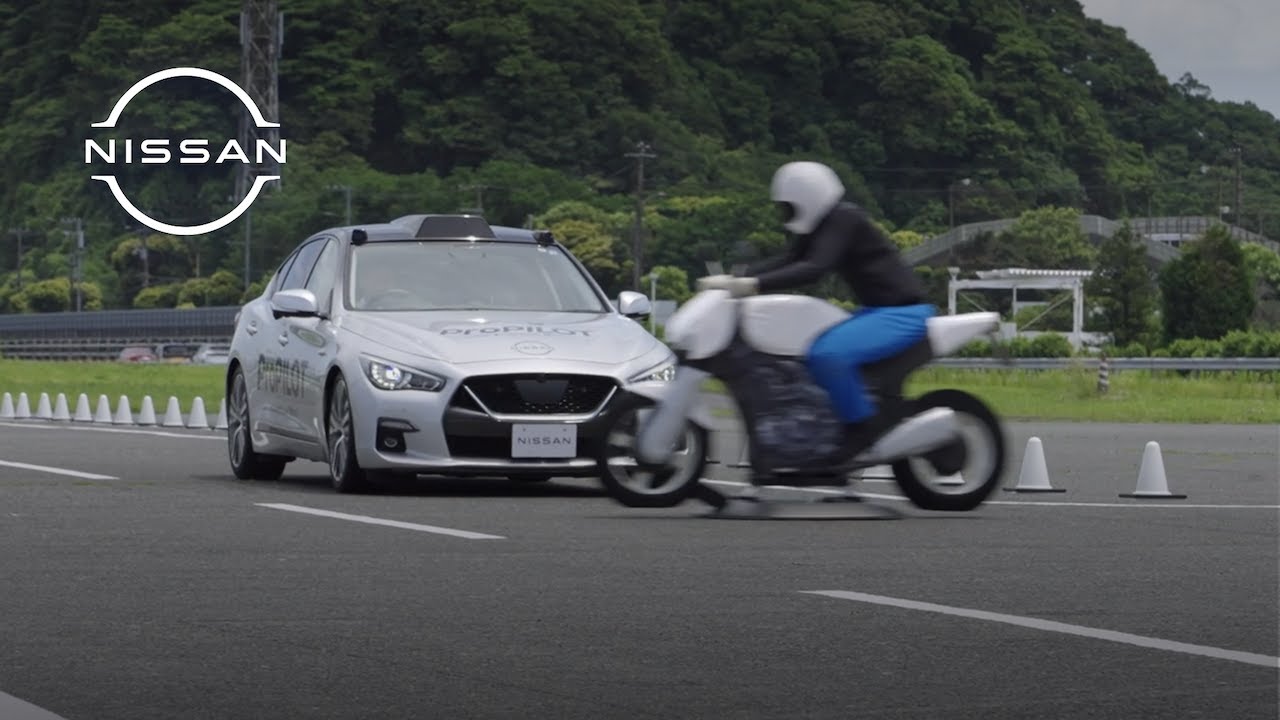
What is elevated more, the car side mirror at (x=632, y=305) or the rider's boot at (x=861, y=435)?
the car side mirror at (x=632, y=305)

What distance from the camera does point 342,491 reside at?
1506cm

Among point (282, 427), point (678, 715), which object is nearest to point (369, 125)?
point (282, 427)

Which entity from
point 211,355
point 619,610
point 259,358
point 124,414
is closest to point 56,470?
point 259,358

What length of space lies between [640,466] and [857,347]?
133cm

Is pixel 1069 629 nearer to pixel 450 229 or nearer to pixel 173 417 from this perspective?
pixel 450 229

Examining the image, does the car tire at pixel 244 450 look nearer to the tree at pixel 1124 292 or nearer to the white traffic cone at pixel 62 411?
the white traffic cone at pixel 62 411

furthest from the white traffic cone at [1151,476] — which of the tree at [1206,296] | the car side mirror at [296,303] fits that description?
the tree at [1206,296]

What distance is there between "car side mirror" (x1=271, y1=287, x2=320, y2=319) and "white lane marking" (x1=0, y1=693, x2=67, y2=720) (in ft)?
29.6

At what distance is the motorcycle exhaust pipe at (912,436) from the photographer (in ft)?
41.2

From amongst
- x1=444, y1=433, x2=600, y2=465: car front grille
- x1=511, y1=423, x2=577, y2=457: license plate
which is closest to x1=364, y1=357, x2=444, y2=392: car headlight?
x1=444, y1=433, x2=600, y2=465: car front grille

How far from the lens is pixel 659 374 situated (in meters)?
14.6

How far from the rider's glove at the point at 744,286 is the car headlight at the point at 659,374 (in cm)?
213

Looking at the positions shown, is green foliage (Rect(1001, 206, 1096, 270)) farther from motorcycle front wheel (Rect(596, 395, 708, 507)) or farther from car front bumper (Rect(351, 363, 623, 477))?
motorcycle front wheel (Rect(596, 395, 708, 507))

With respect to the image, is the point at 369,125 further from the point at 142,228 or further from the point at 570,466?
the point at 570,466
